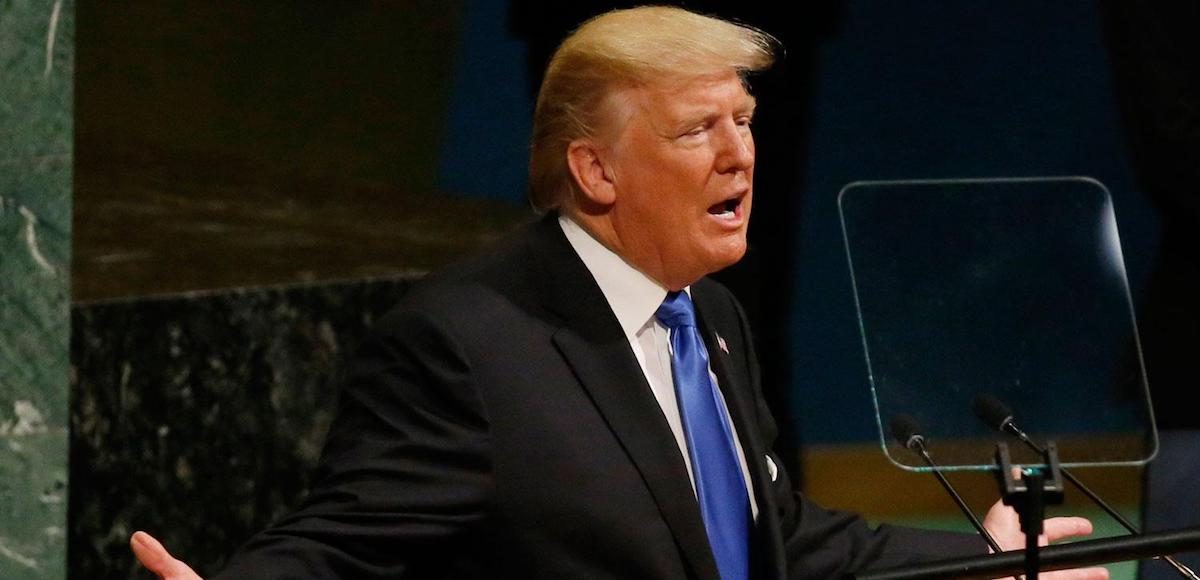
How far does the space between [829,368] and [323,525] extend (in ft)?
10.1

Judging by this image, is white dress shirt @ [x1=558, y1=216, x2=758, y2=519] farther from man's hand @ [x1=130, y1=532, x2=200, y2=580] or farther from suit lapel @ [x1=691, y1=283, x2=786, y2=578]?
man's hand @ [x1=130, y1=532, x2=200, y2=580]

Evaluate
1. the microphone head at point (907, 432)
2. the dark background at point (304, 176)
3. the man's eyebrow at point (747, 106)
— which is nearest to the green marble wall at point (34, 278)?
the dark background at point (304, 176)

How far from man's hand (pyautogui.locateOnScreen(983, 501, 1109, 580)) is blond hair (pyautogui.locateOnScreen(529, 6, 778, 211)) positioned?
2.17 ft

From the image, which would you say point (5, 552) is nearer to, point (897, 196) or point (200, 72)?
point (200, 72)

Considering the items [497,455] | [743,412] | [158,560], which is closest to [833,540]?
[743,412]

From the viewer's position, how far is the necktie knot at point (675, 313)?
7.79ft

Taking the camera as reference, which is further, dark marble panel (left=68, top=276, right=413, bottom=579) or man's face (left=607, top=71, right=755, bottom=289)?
dark marble panel (left=68, top=276, right=413, bottom=579)

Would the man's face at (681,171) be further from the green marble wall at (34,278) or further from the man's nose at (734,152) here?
the green marble wall at (34,278)

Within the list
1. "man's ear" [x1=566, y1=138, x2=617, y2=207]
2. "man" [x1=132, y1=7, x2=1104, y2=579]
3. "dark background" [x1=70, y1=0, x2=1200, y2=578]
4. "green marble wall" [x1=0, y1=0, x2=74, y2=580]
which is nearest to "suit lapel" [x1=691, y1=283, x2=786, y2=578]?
"man" [x1=132, y1=7, x2=1104, y2=579]

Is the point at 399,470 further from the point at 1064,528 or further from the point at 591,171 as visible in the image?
the point at 1064,528

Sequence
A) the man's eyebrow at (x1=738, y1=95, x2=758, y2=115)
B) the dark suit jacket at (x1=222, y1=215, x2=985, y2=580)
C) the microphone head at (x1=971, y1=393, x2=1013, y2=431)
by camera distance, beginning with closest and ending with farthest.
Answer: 1. the dark suit jacket at (x1=222, y1=215, x2=985, y2=580)
2. the microphone head at (x1=971, y1=393, x2=1013, y2=431)
3. the man's eyebrow at (x1=738, y1=95, x2=758, y2=115)

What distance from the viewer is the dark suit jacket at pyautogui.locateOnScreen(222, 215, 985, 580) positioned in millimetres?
2123

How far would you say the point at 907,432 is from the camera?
228 centimetres

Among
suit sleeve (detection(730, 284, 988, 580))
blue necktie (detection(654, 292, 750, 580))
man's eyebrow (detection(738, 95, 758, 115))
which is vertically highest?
man's eyebrow (detection(738, 95, 758, 115))
